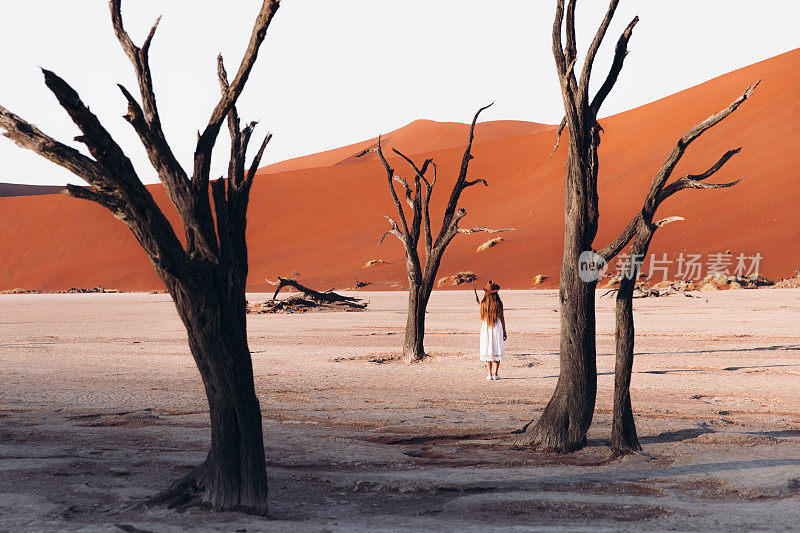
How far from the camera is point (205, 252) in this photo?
Result: 16.5 feet

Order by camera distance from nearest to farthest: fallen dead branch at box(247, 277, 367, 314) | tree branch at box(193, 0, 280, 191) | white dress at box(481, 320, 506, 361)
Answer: tree branch at box(193, 0, 280, 191), white dress at box(481, 320, 506, 361), fallen dead branch at box(247, 277, 367, 314)

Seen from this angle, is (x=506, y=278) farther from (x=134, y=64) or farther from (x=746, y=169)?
(x=134, y=64)

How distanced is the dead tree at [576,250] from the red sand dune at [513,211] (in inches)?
1387

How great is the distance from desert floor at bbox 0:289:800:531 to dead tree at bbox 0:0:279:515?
1.02 ft

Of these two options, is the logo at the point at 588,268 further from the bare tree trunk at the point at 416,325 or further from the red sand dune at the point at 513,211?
the red sand dune at the point at 513,211

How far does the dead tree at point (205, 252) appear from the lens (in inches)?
181

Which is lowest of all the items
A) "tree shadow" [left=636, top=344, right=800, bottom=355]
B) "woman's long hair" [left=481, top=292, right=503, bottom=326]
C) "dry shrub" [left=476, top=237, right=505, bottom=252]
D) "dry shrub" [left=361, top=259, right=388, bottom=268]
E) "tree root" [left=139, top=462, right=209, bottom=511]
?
"tree root" [left=139, top=462, right=209, bottom=511]

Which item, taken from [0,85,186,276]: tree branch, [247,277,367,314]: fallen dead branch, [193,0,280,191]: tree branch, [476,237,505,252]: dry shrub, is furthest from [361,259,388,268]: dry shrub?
[0,85,186,276]: tree branch

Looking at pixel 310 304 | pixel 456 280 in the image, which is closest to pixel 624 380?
pixel 310 304

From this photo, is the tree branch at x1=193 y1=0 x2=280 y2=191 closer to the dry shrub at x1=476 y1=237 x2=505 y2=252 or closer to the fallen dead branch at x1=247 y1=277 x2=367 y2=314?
the fallen dead branch at x1=247 y1=277 x2=367 y2=314

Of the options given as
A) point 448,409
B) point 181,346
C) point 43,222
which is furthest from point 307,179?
point 448,409

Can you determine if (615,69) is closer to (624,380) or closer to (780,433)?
(624,380)

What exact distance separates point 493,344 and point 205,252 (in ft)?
24.3

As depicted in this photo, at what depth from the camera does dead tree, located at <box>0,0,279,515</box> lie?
15.1 feet
